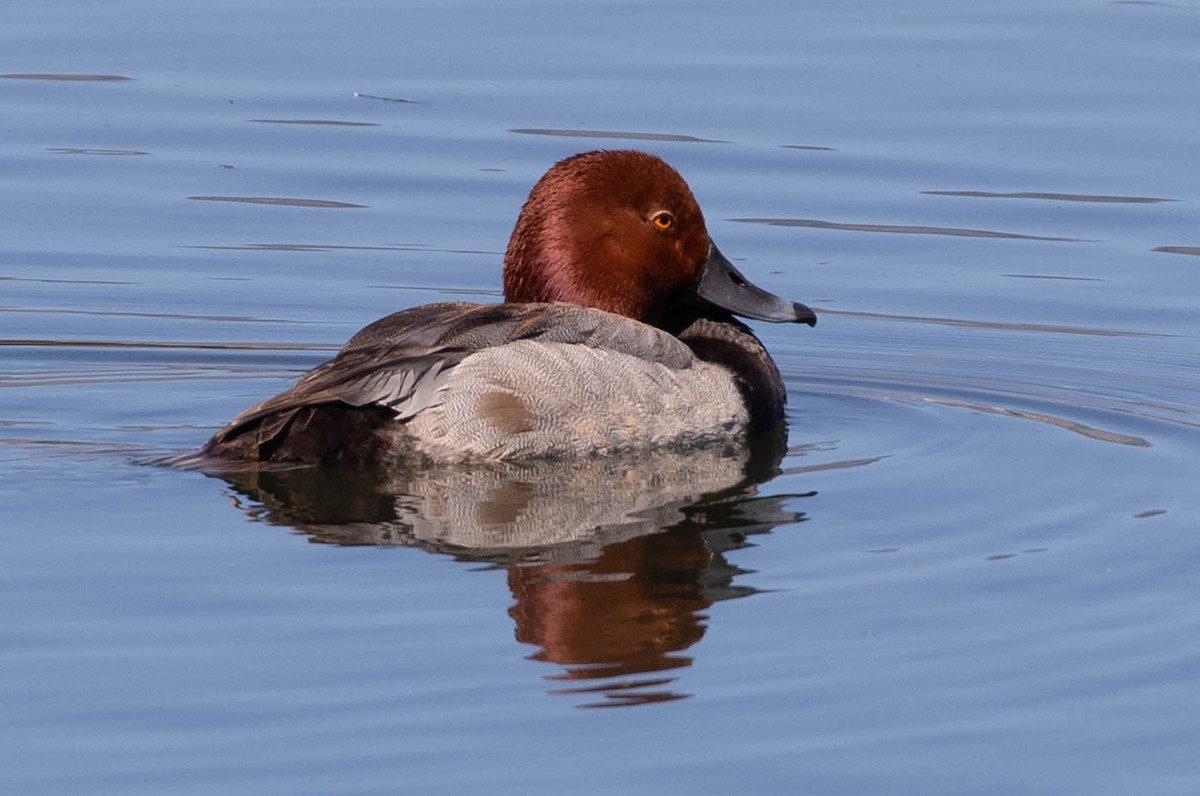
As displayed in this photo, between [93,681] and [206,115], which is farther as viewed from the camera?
[206,115]

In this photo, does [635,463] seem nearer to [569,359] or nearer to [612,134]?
[569,359]

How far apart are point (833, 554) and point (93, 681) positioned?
6.82 feet

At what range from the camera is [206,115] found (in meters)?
11.3

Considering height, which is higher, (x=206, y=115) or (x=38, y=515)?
(x=206, y=115)

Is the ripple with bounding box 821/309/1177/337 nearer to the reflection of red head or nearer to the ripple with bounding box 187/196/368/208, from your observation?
the ripple with bounding box 187/196/368/208

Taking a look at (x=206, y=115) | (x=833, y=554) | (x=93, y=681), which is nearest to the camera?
(x=93, y=681)

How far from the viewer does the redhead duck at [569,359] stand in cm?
684

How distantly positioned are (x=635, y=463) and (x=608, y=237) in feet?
2.97

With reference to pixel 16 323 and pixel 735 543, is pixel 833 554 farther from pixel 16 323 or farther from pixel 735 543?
pixel 16 323

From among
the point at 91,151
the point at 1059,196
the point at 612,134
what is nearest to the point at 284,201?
the point at 91,151

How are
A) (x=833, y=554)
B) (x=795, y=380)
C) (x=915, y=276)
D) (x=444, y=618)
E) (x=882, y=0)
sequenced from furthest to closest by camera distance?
1. (x=882, y=0)
2. (x=915, y=276)
3. (x=795, y=380)
4. (x=833, y=554)
5. (x=444, y=618)

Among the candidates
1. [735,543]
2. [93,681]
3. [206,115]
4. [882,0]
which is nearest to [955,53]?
[882,0]

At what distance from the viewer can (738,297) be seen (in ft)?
26.4

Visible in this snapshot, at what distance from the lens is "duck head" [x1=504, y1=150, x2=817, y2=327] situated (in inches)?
298
